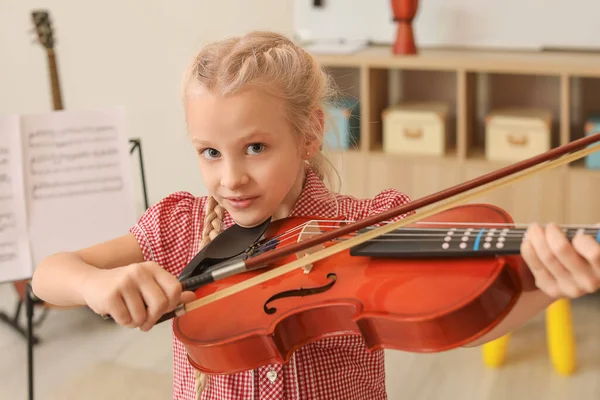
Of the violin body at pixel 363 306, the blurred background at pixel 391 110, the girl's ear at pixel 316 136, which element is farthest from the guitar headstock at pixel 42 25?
the violin body at pixel 363 306

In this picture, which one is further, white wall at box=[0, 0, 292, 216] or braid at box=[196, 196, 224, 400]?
white wall at box=[0, 0, 292, 216]

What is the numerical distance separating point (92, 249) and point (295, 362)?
324 millimetres

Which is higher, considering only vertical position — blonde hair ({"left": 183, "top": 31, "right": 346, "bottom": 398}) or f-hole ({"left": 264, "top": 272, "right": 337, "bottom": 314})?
blonde hair ({"left": 183, "top": 31, "right": 346, "bottom": 398})

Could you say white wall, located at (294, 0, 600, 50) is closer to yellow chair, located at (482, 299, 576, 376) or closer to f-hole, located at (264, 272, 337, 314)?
yellow chair, located at (482, 299, 576, 376)

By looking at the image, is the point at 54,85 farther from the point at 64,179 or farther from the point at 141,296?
the point at 141,296

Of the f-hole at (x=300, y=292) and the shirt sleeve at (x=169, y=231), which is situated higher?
the shirt sleeve at (x=169, y=231)

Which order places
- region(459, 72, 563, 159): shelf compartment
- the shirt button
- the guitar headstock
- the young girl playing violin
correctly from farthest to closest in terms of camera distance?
region(459, 72, 563, 159): shelf compartment
the guitar headstock
the shirt button
the young girl playing violin

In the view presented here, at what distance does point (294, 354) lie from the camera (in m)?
1.14

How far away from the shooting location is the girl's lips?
110 centimetres

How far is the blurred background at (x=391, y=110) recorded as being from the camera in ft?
7.61

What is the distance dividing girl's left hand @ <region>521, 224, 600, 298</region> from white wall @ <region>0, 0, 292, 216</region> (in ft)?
7.97

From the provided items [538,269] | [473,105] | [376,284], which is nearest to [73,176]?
[376,284]

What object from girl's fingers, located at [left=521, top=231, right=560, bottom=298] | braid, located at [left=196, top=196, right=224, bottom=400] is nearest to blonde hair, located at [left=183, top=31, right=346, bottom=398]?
braid, located at [left=196, top=196, right=224, bottom=400]

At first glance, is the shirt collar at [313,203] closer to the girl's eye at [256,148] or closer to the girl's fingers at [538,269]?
the girl's eye at [256,148]
